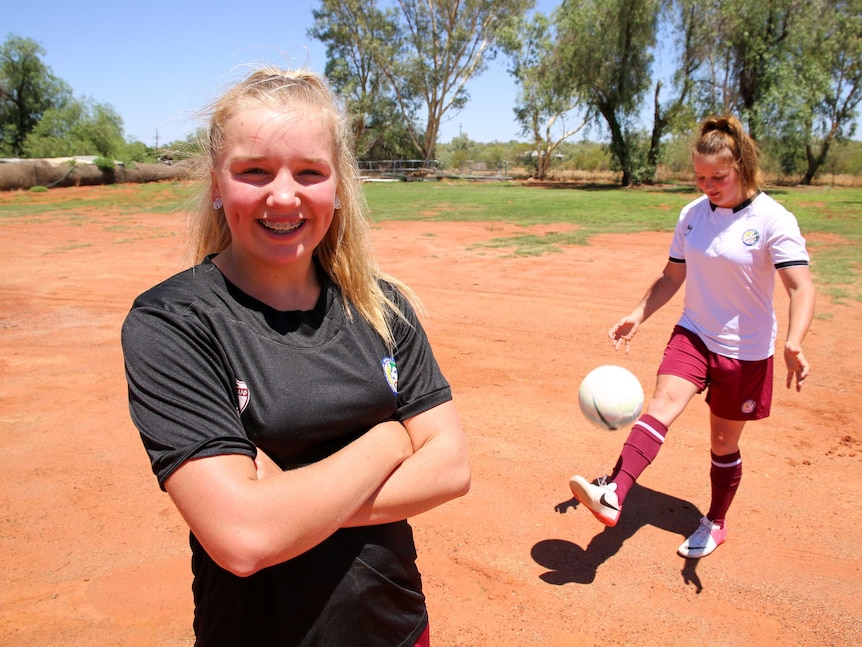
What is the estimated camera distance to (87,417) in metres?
5.54

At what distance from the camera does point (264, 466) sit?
1570 millimetres

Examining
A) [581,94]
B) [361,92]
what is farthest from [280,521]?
[361,92]

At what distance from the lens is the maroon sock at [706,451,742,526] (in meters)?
3.88

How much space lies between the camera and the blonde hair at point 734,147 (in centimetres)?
361

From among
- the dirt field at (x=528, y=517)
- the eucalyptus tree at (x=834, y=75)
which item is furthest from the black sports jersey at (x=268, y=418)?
the eucalyptus tree at (x=834, y=75)

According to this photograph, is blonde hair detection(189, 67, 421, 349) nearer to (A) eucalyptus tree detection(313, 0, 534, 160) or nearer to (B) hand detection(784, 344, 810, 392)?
(B) hand detection(784, 344, 810, 392)

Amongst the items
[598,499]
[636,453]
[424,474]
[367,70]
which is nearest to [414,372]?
[424,474]

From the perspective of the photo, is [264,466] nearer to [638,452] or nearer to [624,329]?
[638,452]

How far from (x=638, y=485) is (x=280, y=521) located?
145 inches

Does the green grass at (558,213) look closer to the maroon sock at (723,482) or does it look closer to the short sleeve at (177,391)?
the maroon sock at (723,482)

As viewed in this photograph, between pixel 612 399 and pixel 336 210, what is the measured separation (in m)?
2.30

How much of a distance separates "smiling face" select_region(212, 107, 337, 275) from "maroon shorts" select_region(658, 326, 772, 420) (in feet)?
8.82

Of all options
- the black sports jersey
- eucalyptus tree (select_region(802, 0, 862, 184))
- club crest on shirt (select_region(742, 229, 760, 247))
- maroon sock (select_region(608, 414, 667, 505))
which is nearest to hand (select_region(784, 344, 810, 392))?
club crest on shirt (select_region(742, 229, 760, 247))

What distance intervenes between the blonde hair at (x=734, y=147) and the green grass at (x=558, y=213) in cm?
694
